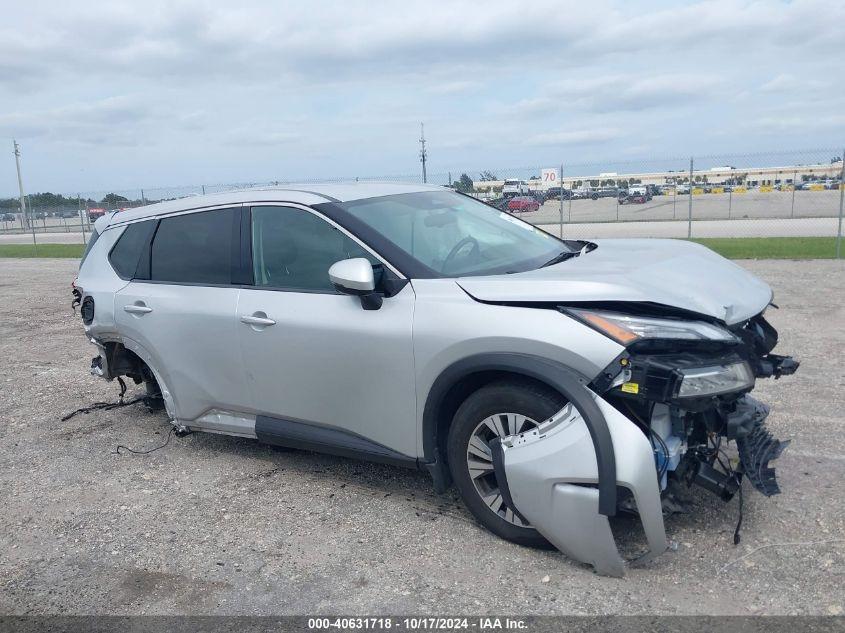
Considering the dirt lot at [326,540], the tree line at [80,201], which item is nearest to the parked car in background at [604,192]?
the tree line at [80,201]

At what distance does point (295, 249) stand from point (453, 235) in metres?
0.93

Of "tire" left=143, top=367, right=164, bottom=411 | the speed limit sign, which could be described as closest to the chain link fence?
the speed limit sign

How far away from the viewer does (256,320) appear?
14.0ft

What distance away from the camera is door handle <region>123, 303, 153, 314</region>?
16.0 feet

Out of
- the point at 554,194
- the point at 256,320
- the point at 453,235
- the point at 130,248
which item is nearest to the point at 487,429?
the point at 453,235

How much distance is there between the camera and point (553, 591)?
319 cm

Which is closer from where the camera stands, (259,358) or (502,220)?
(259,358)

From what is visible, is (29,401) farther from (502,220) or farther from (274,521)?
(502,220)

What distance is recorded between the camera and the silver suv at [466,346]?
10.4 feet

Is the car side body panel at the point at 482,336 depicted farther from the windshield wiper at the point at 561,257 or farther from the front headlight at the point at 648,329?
the windshield wiper at the point at 561,257

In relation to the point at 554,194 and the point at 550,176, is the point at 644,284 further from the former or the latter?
the point at 554,194

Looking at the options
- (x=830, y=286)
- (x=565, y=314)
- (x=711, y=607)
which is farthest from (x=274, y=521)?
(x=830, y=286)

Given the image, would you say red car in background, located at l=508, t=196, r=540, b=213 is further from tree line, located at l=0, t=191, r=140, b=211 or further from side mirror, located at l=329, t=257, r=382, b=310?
side mirror, located at l=329, t=257, r=382, b=310

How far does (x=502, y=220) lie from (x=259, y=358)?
5.99ft
